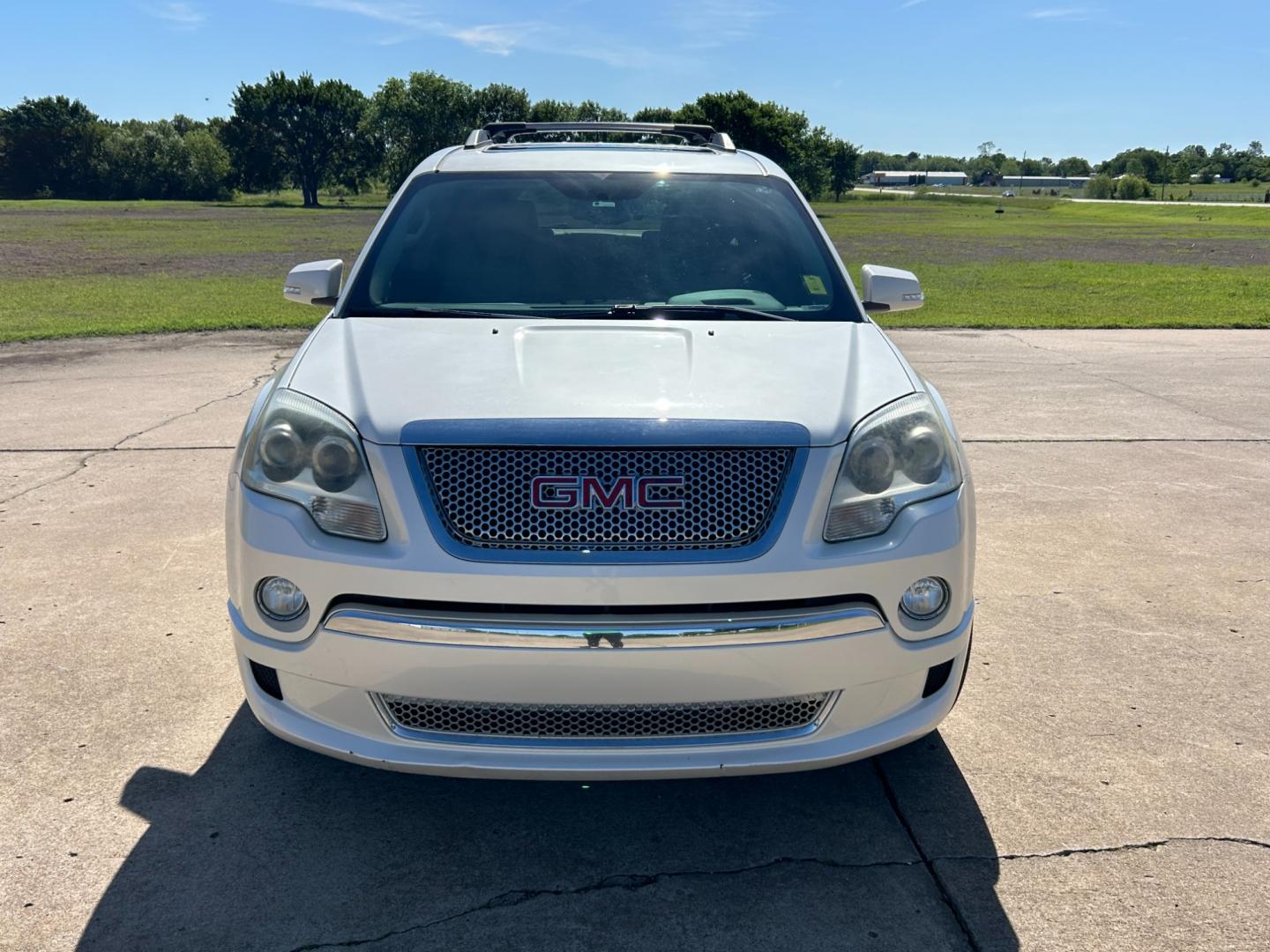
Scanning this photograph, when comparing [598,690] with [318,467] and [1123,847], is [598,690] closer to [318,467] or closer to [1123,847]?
[318,467]

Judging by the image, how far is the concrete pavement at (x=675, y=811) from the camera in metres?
2.54

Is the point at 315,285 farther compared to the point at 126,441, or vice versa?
the point at 126,441

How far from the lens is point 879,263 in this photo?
26.4m

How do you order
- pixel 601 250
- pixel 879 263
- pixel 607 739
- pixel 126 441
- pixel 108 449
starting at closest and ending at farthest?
pixel 607 739
pixel 601 250
pixel 108 449
pixel 126 441
pixel 879 263

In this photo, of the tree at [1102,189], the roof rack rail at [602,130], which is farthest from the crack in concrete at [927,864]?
the tree at [1102,189]

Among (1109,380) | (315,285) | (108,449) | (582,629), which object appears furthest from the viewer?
(1109,380)

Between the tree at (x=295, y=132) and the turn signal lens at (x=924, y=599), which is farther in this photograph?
the tree at (x=295, y=132)

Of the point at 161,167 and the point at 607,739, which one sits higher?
the point at 161,167

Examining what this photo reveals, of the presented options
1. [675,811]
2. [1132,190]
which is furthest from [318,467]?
[1132,190]

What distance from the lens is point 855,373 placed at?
9.80ft

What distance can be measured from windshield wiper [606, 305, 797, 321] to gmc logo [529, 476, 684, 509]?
110 centimetres

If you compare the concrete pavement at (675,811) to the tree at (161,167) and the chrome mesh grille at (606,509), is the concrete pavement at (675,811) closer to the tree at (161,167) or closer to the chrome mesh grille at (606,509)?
the chrome mesh grille at (606,509)

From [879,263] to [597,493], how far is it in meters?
25.2

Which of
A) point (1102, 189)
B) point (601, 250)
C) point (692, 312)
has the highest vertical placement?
point (1102, 189)
